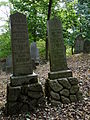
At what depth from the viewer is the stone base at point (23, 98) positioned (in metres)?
4.04

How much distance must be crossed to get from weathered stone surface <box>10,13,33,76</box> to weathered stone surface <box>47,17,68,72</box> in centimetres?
70

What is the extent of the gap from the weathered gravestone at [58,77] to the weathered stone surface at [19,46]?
0.69m

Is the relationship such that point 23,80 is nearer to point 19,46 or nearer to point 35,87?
point 35,87

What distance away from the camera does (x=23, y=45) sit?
4.36 meters

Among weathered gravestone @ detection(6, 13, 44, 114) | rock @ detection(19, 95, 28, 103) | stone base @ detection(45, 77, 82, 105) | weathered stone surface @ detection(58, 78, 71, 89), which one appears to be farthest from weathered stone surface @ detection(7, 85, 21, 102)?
weathered stone surface @ detection(58, 78, 71, 89)

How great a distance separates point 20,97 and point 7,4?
1749 centimetres

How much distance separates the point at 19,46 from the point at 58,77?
1.35m

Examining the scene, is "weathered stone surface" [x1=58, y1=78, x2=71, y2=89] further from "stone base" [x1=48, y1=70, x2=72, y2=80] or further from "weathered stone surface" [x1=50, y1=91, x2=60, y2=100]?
"weathered stone surface" [x1=50, y1=91, x2=60, y2=100]

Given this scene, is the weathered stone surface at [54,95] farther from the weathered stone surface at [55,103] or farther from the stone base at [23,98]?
the stone base at [23,98]

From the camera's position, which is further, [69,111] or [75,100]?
[75,100]

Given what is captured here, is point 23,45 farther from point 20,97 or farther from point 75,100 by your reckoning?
point 75,100

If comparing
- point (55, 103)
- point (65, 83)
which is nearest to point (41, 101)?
point (55, 103)

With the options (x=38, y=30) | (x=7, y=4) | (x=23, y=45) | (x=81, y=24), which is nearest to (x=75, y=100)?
(x=23, y=45)

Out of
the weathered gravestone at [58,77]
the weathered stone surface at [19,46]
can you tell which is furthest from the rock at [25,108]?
the weathered stone surface at [19,46]
